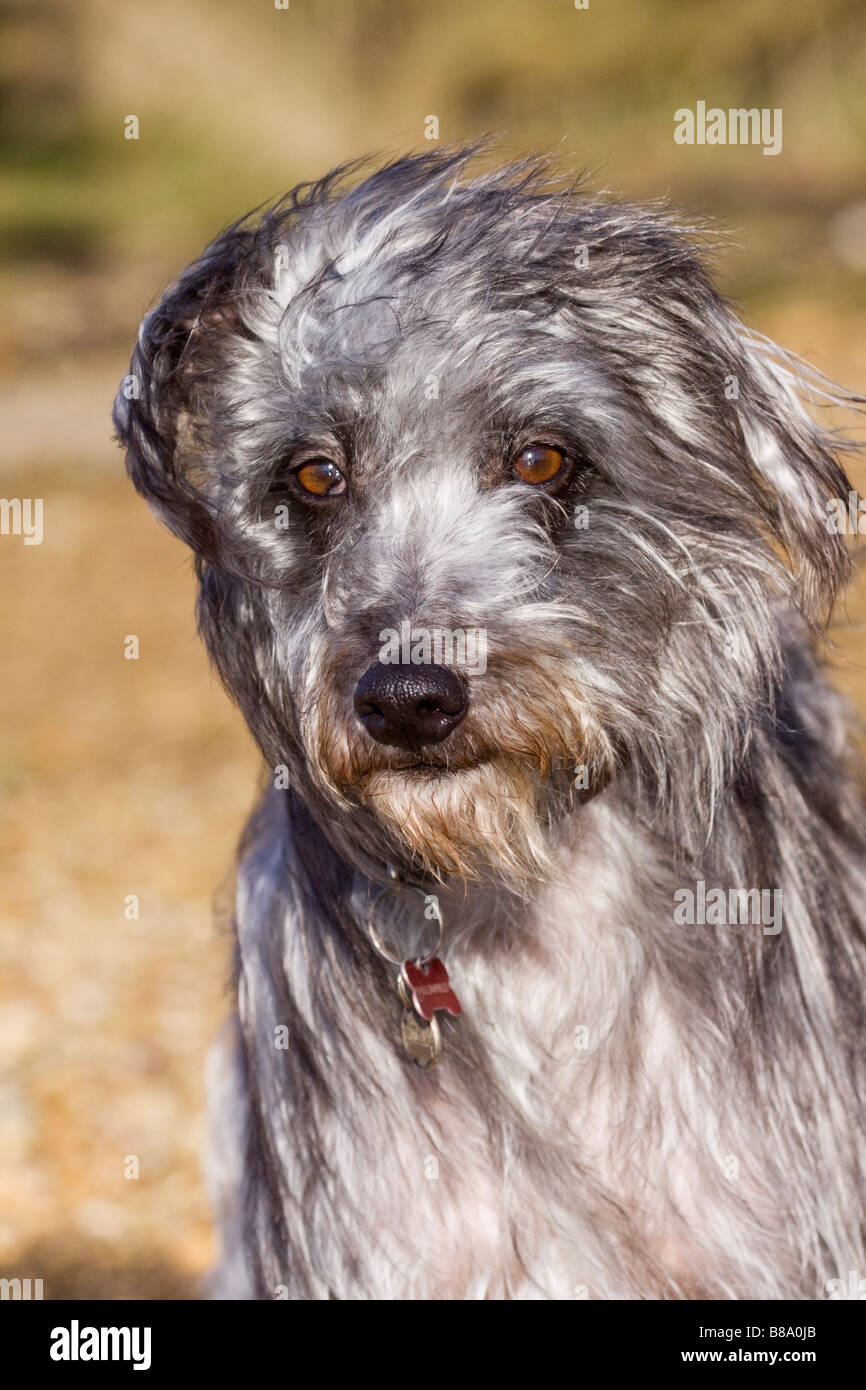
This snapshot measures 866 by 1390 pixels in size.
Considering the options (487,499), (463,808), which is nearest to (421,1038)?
(463,808)

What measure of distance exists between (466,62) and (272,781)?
18.7 m

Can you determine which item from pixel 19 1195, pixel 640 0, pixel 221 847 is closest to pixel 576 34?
pixel 640 0

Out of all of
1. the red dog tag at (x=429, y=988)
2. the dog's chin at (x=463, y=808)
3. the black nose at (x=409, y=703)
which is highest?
the black nose at (x=409, y=703)

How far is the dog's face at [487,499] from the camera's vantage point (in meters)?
2.87

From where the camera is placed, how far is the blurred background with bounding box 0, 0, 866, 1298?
529 centimetres

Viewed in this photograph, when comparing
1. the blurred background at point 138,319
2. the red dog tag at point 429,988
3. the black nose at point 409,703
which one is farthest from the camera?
the blurred background at point 138,319

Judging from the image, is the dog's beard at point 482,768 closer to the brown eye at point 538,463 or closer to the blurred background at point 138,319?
the brown eye at point 538,463

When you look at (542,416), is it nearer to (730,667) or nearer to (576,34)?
(730,667)

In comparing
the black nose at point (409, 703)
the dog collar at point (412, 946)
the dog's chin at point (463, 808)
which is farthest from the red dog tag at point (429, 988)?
the black nose at point (409, 703)

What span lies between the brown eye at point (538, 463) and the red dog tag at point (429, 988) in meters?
0.95

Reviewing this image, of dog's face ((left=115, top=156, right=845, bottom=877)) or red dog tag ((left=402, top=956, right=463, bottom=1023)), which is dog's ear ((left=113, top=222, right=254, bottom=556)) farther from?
red dog tag ((left=402, top=956, right=463, bottom=1023))

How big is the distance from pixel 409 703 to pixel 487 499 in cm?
48

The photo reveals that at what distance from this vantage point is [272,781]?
352 cm

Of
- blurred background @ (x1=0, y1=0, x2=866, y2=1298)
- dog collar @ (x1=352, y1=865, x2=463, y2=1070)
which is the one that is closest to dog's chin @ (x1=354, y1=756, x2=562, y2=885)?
dog collar @ (x1=352, y1=865, x2=463, y2=1070)
